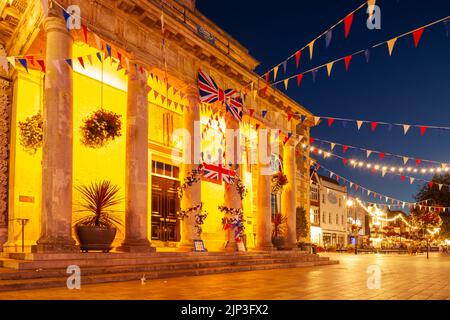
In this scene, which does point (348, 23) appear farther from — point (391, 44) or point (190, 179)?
point (190, 179)

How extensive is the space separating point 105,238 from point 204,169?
6173 mm

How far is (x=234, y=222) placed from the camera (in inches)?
746

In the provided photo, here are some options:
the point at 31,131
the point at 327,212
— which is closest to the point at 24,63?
the point at 31,131

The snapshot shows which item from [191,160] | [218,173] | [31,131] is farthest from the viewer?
[218,173]

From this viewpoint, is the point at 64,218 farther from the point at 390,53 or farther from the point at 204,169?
the point at 390,53

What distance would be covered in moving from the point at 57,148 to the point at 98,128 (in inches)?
64.9

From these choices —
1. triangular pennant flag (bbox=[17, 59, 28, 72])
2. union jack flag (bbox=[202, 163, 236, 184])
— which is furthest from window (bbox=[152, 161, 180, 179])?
triangular pennant flag (bbox=[17, 59, 28, 72])

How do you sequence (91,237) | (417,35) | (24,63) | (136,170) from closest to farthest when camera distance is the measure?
(417,35) < (91,237) < (24,63) < (136,170)

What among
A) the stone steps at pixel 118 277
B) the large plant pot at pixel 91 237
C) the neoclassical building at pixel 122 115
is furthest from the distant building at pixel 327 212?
the large plant pot at pixel 91 237

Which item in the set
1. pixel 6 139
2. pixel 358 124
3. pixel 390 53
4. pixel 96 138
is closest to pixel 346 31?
pixel 390 53

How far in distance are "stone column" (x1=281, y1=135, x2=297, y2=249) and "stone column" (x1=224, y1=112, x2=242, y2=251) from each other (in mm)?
3999

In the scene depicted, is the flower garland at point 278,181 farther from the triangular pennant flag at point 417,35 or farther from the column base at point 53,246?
the triangular pennant flag at point 417,35

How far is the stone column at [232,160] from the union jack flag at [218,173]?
0.31 meters

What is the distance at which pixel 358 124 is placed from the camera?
16.4 meters
